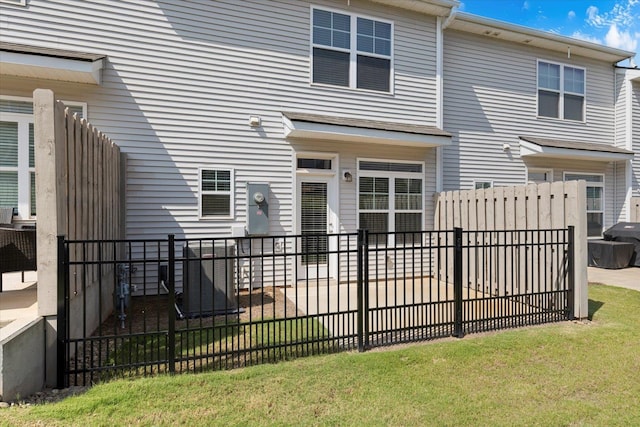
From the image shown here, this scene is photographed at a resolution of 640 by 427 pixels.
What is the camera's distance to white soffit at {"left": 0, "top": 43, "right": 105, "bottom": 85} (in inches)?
192

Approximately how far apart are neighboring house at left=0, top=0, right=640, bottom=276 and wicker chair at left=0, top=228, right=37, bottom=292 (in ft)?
6.44

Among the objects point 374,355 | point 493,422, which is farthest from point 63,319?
point 493,422

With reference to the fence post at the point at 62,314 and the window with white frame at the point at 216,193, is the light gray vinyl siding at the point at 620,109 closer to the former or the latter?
the window with white frame at the point at 216,193

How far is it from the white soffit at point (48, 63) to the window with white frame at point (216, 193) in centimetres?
220

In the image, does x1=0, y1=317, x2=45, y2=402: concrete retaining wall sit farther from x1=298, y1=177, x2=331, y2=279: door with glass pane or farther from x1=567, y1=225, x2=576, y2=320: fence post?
x1=567, y1=225, x2=576, y2=320: fence post

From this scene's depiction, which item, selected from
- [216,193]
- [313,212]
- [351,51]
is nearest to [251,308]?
[216,193]

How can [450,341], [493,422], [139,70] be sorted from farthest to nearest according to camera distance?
[139,70] < [450,341] < [493,422]

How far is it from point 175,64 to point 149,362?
16.6ft

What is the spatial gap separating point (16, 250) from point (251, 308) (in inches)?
101

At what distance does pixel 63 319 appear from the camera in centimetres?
305

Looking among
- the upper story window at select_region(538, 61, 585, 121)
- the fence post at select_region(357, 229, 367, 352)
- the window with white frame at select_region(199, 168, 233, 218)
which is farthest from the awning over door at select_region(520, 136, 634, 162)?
the window with white frame at select_region(199, 168, 233, 218)

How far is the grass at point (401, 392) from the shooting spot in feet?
8.52

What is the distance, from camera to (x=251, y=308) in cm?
414

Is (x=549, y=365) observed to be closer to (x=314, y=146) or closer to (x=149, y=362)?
(x=149, y=362)
